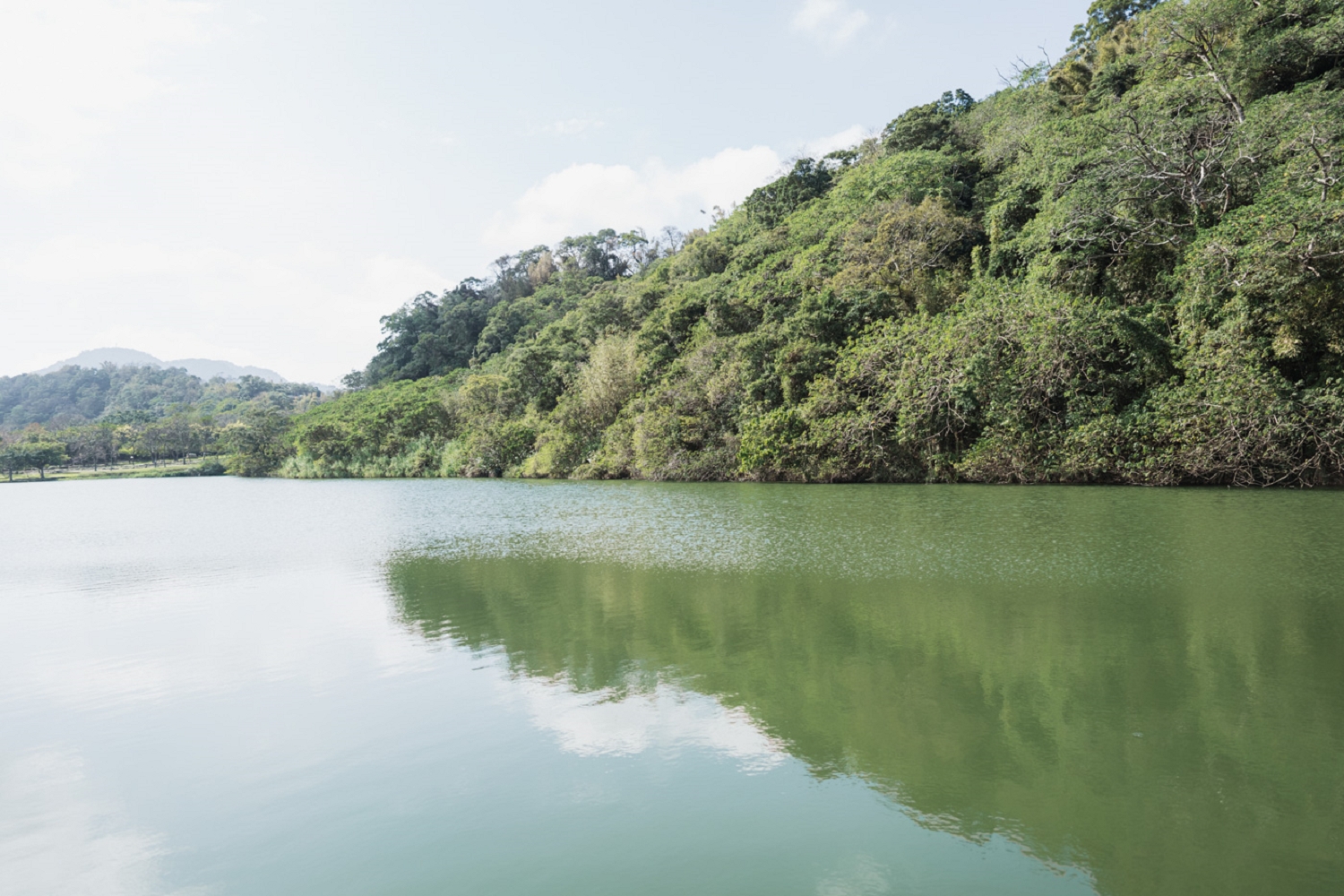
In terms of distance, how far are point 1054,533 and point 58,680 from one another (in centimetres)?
1278

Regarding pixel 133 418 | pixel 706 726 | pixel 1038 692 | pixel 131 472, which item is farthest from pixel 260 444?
pixel 1038 692

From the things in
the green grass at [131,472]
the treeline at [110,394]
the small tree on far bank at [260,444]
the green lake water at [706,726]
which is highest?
the treeline at [110,394]

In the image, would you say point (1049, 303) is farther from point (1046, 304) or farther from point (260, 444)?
point (260, 444)

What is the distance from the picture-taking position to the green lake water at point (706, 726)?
3373 mm

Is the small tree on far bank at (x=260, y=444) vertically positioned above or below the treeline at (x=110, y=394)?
below

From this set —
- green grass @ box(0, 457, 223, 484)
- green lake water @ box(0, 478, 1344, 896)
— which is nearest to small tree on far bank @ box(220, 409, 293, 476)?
green grass @ box(0, 457, 223, 484)

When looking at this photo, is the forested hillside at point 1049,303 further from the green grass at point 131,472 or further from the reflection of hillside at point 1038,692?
the green grass at point 131,472

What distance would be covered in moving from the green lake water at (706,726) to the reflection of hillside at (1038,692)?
1.1 inches

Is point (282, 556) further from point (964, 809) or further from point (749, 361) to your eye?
point (749, 361)

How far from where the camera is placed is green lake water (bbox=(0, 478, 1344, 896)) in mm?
Answer: 3373

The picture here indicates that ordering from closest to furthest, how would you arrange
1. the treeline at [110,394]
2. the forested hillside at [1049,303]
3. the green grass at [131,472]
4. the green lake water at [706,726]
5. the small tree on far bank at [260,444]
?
the green lake water at [706,726]
the forested hillside at [1049,303]
the small tree on far bank at [260,444]
the green grass at [131,472]
the treeline at [110,394]

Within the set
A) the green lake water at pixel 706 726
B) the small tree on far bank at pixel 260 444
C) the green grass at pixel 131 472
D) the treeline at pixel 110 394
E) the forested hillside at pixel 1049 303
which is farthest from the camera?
the treeline at pixel 110 394

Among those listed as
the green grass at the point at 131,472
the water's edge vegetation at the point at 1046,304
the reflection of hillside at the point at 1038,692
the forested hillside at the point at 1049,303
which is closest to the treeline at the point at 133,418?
the green grass at the point at 131,472

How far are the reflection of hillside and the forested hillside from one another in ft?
41.1
